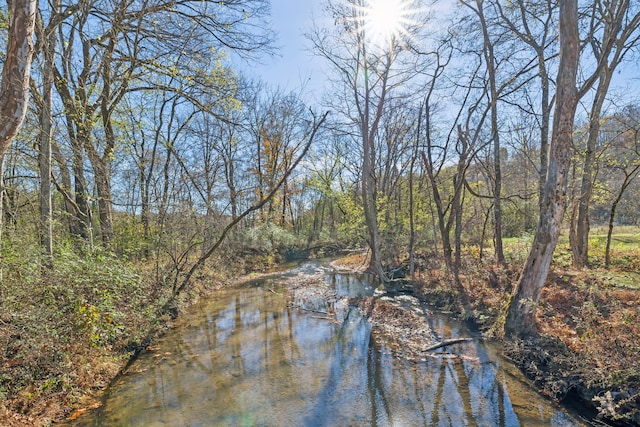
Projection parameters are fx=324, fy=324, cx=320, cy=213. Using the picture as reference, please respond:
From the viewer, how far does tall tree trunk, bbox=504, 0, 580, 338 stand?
6520 millimetres

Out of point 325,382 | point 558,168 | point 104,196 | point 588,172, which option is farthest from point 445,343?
point 104,196

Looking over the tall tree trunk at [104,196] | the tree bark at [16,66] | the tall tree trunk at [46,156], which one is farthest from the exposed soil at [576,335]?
the tall tree trunk at [104,196]

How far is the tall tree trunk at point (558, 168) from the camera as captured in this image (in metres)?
6.52

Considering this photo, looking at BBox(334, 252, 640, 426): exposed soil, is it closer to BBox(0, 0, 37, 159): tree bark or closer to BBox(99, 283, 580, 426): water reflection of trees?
BBox(99, 283, 580, 426): water reflection of trees

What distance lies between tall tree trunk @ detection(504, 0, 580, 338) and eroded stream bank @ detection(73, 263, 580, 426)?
62.3 inches

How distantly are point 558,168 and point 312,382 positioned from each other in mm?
6567

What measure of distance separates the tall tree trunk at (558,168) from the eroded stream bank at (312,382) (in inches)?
62.3

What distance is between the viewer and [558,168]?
21.8 feet

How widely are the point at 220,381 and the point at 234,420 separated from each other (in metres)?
1.45

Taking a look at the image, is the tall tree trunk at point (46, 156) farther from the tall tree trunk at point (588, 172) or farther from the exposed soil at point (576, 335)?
the tall tree trunk at point (588, 172)

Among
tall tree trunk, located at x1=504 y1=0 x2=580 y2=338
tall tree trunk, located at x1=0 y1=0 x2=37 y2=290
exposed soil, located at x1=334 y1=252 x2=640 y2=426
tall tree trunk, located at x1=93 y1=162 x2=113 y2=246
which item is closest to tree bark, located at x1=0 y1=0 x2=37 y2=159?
tall tree trunk, located at x1=0 y1=0 x2=37 y2=290

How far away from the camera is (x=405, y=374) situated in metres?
6.52

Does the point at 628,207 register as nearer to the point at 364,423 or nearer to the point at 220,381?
the point at 364,423

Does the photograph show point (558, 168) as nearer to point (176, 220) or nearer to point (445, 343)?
point (445, 343)
